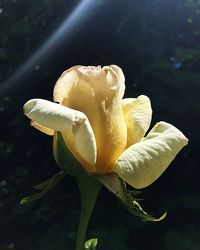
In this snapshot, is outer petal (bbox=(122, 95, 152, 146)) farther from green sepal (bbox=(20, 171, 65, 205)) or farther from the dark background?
the dark background

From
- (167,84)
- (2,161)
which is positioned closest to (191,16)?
(167,84)

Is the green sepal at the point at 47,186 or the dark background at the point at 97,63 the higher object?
the green sepal at the point at 47,186

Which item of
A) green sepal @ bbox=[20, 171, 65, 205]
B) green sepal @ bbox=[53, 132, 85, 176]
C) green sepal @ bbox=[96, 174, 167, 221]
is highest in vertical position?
green sepal @ bbox=[53, 132, 85, 176]

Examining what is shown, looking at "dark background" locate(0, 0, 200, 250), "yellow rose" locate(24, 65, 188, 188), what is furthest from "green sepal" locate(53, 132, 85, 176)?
"dark background" locate(0, 0, 200, 250)

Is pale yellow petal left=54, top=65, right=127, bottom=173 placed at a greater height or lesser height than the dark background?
greater

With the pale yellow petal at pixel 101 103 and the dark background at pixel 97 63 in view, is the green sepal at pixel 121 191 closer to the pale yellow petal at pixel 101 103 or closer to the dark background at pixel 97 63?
the pale yellow petal at pixel 101 103

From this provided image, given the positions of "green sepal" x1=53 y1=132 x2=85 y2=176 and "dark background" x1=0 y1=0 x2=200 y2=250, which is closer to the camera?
"green sepal" x1=53 y1=132 x2=85 y2=176

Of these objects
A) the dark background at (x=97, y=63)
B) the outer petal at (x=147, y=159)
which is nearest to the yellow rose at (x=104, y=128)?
the outer petal at (x=147, y=159)
